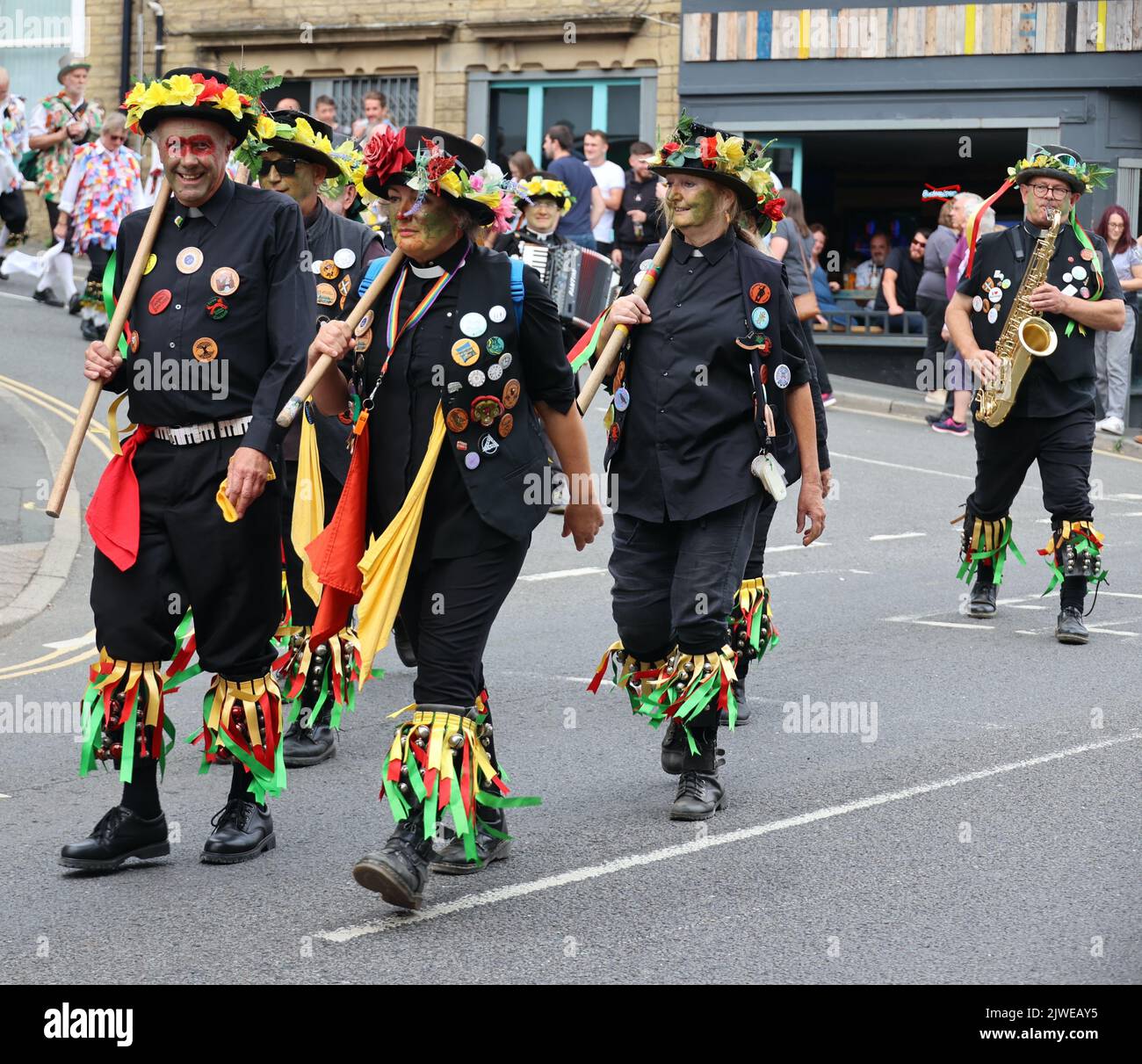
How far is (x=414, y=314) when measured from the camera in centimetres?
552

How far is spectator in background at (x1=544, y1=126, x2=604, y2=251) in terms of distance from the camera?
1891 centimetres

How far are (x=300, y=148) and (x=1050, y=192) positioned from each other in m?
4.06

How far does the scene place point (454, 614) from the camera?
18.1 ft

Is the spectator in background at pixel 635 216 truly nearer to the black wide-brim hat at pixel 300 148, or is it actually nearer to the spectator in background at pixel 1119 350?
the spectator in background at pixel 1119 350

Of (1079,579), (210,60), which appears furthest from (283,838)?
(210,60)

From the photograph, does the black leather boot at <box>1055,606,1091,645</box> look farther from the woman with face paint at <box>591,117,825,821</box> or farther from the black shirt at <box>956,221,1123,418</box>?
the woman with face paint at <box>591,117,825,821</box>

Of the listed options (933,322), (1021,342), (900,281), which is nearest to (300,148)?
(1021,342)

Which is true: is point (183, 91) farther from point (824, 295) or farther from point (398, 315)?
point (824, 295)

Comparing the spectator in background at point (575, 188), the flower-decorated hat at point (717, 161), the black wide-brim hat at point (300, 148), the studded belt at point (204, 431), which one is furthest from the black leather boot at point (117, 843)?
the spectator in background at point (575, 188)

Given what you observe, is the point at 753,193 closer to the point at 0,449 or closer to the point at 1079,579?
the point at 1079,579

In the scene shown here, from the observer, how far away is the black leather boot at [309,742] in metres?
7.14

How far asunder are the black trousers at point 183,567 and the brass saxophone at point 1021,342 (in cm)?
476

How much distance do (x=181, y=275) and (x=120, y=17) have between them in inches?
993
